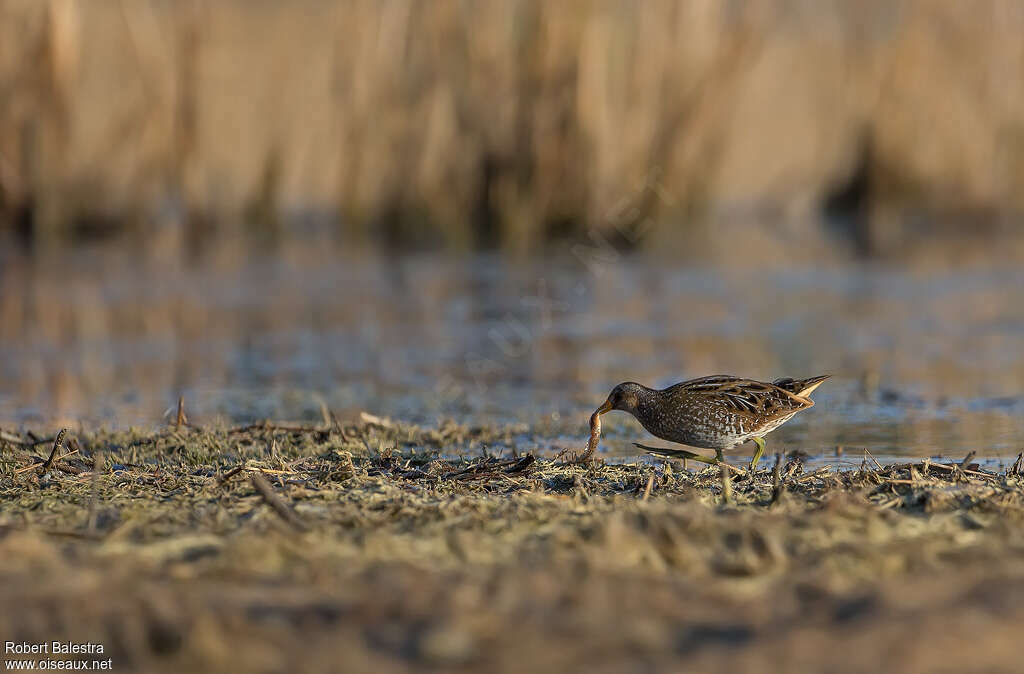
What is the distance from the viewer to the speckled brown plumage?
230 inches

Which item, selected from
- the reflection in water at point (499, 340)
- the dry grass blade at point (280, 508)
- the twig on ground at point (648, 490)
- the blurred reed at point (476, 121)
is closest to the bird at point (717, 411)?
the reflection in water at point (499, 340)

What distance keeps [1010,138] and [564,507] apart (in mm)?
15713

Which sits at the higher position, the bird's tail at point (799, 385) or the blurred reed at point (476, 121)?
the blurred reed at point (476, 121)

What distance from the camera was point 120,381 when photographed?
341 inches

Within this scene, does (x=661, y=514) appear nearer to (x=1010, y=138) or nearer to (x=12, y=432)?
(x=12, y=432)

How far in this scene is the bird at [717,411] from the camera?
19.2 feet

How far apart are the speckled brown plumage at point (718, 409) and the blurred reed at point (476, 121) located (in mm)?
8404

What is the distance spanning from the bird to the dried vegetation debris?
254 millimetres

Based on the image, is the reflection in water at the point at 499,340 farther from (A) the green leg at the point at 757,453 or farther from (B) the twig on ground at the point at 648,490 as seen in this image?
(B) the twig on ground at the point at 648,490

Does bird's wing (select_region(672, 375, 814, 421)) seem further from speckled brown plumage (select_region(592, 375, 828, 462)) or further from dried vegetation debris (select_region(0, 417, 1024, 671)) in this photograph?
dried vegetation debris (select_region(0, 417, 1024, 671))

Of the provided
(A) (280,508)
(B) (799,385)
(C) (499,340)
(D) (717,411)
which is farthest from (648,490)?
(C) (499,340)

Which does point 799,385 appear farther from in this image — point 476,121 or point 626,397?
point 476,121

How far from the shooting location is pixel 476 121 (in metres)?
14.8

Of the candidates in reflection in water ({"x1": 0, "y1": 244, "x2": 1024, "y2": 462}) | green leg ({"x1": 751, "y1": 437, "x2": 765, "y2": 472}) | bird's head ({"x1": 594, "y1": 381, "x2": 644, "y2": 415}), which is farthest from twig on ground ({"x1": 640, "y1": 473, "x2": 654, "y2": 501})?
reflection in water ({"x1": 0, "y1": 244, "x2": 1024, "y2": 462})
